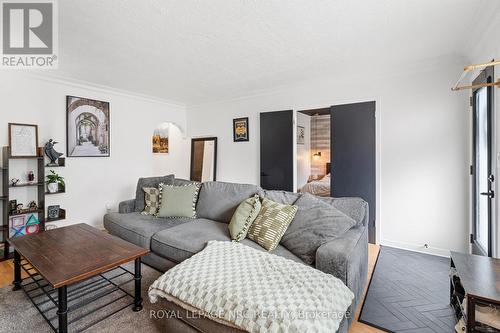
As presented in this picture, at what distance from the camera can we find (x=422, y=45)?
2.63 metres

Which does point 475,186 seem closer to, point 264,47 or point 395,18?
point 395,18

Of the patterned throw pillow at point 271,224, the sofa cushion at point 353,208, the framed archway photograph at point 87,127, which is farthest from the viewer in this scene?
the framed archway photograph at point 87,127

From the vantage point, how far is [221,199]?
291 centimetres

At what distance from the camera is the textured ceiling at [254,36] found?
1.93 m

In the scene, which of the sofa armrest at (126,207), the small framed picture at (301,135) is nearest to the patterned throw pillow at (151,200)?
the sofa armrest at (126,207)

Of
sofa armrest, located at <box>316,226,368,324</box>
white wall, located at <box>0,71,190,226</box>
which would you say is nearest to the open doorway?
white wall, located at <box>0,71,190,226</box>

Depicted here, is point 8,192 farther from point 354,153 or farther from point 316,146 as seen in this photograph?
point 316,146

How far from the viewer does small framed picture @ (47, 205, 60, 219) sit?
137 inches

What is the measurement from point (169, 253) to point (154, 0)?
6.95ft

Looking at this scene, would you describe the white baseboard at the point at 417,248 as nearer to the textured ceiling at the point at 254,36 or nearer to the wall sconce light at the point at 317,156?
the textured ceiling at the point at 254,36

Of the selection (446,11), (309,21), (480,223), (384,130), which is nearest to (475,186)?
(480,223)

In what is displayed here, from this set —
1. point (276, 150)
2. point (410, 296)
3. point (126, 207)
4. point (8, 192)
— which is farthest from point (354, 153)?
point (8, 192)

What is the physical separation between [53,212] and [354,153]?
4.48 metres

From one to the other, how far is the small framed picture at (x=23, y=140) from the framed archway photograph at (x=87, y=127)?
1.49 ft
